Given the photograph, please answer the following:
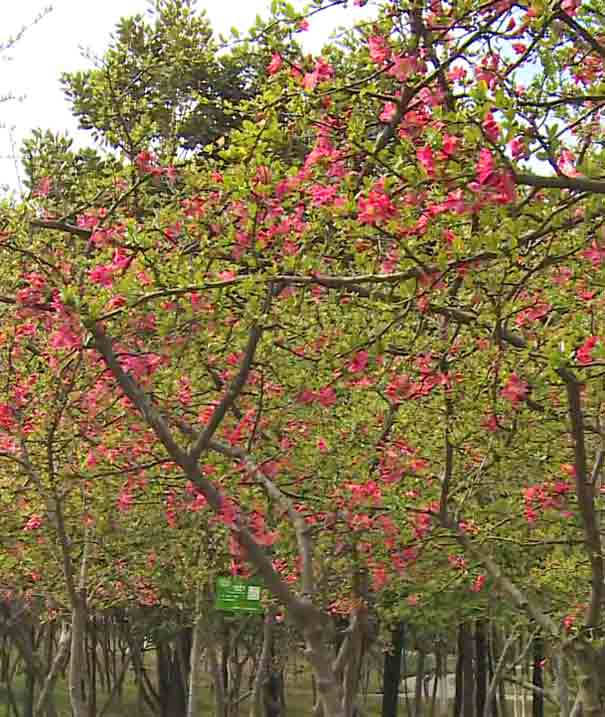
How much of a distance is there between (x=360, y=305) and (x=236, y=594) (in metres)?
5.76

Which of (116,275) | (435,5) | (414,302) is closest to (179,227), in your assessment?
(116,275)

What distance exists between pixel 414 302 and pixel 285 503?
8.64 ft

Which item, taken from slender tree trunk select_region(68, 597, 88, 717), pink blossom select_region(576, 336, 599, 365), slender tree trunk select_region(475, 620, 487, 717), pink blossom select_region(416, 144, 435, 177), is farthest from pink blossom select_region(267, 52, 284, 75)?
slender tree trunk select_region(475, 620, 487, 717)

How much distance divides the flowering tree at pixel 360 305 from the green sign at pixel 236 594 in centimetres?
95

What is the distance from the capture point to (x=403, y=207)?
16.7ft

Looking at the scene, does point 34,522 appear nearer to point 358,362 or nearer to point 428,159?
point 358,362

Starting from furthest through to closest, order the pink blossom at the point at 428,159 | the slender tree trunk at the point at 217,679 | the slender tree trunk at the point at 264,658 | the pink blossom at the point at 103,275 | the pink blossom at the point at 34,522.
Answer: the slender tree trunk at the point at 264,658, the slender tree trunk at the point at 217,679, the pink blossom at the point at 34,522, the pink blossom at the point at 103,275, the pink blossom at the point at 428,159

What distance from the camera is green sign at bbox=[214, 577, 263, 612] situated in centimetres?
1194

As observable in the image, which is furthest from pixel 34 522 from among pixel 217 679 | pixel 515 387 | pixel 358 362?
pixel 217 679

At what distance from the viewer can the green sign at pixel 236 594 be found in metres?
11.9

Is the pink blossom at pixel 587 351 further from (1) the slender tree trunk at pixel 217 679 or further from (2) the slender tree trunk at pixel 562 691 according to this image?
(1) the slender tree trunk at pixel 217 679

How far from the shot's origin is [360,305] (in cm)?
704

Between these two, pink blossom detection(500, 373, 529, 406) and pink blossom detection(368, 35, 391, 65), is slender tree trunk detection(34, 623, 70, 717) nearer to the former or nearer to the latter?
pink blossom detection(500, 373, 529, 406)

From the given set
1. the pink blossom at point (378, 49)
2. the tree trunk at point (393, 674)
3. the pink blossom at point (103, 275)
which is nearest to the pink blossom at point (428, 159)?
the pink blossom at point (378, 49)
